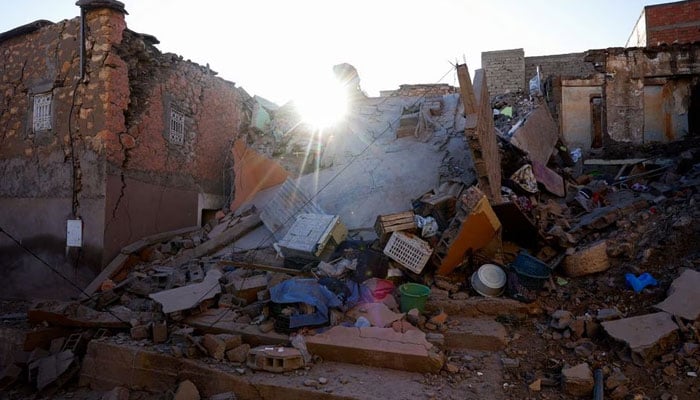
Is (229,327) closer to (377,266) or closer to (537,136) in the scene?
(377,266)

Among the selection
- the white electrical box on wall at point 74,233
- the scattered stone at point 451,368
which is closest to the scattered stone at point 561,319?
the scattered stone at point 451,368

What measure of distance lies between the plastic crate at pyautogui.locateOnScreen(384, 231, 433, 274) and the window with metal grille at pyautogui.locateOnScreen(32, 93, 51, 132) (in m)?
7.52

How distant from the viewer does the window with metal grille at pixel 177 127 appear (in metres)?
9.25

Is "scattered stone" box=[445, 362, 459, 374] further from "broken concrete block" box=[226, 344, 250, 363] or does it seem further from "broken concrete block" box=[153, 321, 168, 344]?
"broken concrete block" box=[153, 321, 168, 344]

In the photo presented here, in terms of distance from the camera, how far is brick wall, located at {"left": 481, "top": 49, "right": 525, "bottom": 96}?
16.8 m

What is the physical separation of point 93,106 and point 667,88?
1512 centimetres

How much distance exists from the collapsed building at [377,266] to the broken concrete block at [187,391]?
38 mm

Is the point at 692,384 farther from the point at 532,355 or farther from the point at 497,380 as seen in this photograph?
the point at 497,380

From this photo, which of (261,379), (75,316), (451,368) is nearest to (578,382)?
(451,368)

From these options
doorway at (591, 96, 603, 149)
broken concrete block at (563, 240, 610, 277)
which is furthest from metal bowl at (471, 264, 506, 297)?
doorway at (591, 96, 603, 149)

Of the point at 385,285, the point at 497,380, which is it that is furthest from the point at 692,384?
the point at 385,285

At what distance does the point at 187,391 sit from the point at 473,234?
4.03 m

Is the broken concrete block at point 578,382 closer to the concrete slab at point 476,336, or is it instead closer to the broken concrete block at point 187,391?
the concrete slab at point 476,336

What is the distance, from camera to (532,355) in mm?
4520
